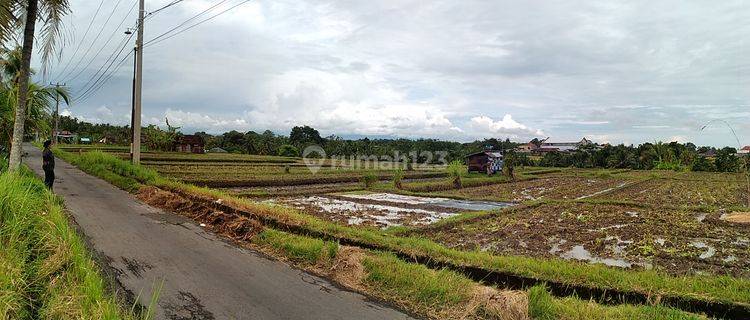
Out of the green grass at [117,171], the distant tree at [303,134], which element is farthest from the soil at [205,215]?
the distant tree at [303,134]

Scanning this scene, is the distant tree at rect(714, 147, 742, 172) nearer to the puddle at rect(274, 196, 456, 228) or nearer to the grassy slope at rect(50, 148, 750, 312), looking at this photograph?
the puddle at rect(274, 196, 456, 228)

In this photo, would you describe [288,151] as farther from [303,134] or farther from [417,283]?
[417,283]

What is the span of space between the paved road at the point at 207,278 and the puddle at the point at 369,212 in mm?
5625

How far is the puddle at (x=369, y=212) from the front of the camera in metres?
13.2

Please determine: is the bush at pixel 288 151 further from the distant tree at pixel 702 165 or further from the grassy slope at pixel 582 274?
the grassy slope at pixel 582 274

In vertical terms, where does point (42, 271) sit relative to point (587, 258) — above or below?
above

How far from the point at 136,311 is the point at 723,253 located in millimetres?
10424

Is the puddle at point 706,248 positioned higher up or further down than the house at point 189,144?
further down

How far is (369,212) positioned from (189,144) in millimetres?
52313

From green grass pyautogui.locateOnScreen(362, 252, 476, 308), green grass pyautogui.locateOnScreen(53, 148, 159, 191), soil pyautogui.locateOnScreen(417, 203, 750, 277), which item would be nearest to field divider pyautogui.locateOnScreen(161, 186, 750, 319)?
green grass pyautogui.locateOnScreen(362, 252, 476, 308)

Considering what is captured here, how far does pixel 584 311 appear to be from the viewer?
4.79 metres

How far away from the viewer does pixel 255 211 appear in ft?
33.6

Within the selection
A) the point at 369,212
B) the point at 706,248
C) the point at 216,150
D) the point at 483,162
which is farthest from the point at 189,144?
the point at 706,248

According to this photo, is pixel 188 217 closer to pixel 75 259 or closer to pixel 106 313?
pixel 75 259
